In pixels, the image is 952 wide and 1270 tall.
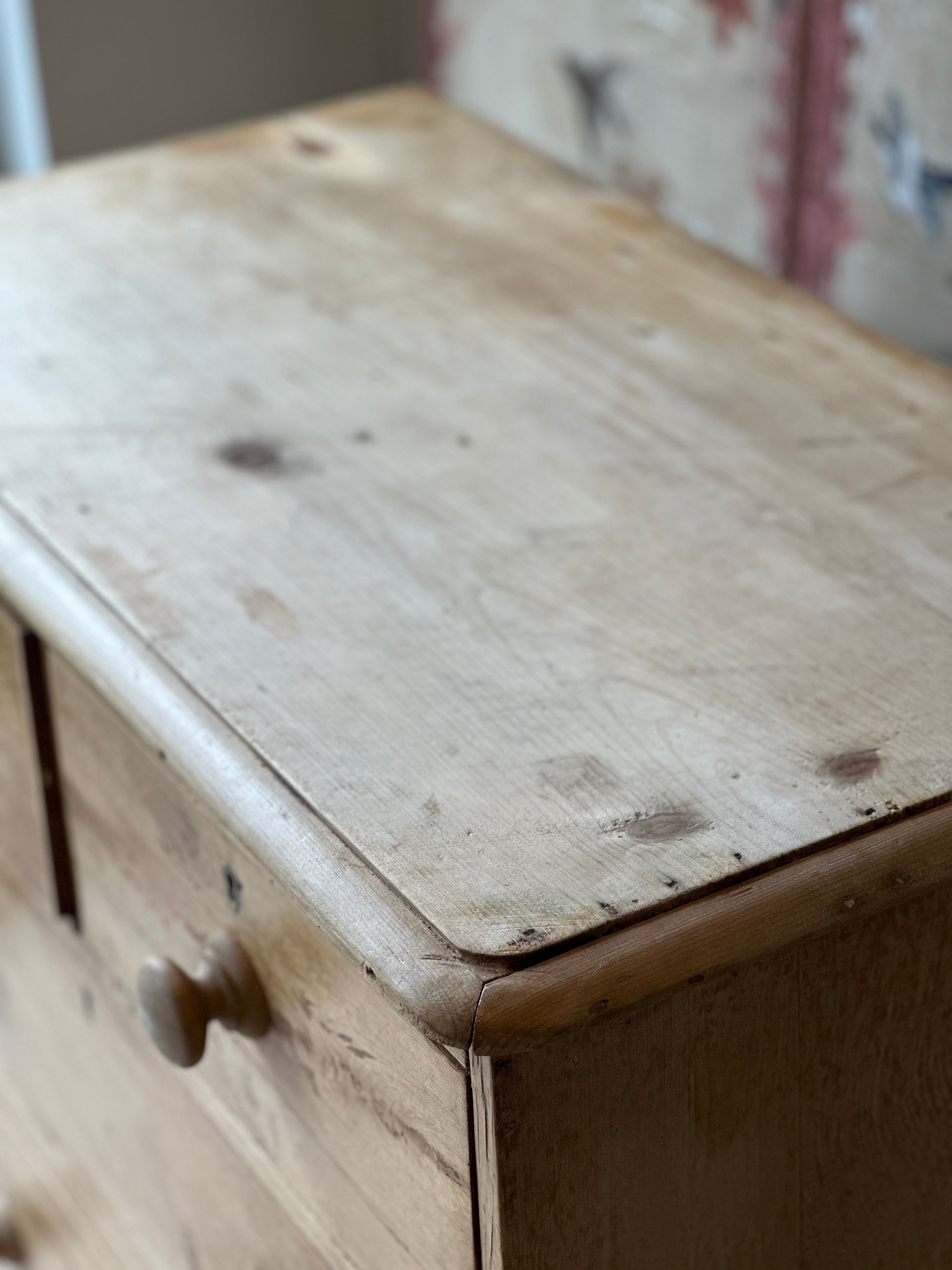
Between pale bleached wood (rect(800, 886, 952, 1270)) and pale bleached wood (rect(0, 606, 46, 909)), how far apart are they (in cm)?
38

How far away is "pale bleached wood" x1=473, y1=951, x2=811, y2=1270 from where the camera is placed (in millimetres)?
482

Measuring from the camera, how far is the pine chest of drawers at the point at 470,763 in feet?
1.62

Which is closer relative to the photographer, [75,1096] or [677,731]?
[677,731]

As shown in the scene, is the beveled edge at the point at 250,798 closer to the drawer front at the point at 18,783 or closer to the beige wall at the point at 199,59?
the drawer front at the point at 18,783

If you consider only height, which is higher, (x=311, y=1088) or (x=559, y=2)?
(x=559, y=2)

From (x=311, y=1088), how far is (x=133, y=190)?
0.66m

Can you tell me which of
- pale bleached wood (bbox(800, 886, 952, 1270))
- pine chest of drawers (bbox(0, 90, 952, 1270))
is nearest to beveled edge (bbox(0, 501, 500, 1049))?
pine chest of drawers (bbox(0, 90, 952, 1270))

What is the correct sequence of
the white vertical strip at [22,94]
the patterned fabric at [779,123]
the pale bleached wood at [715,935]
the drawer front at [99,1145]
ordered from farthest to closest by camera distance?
1. the white vertical strip at [22,94]
2. the patterned fabric at [779,123]
3. the drawer front at [99,1145]
4. the pale bleached wood at [715,935]

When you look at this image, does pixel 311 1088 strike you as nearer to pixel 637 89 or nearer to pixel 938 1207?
pixel 938 1207

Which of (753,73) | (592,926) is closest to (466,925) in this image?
(592,926)

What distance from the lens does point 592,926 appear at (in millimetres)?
468

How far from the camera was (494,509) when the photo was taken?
697mm

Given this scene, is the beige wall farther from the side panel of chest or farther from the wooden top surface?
the side panel of chest

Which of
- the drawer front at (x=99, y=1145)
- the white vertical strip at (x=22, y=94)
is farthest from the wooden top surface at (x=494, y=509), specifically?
the white vertical strip at (x=22, y=94)
